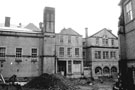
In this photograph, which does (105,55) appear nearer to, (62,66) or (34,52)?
(62,66)

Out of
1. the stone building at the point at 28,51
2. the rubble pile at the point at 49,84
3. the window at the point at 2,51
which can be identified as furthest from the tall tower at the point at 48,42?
the window at the point at 2,51

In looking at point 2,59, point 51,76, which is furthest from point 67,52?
point 2,59

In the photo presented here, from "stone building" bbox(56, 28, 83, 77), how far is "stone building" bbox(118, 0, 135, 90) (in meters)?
15.8

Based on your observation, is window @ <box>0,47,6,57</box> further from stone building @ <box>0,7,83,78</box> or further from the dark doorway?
the dark doorway

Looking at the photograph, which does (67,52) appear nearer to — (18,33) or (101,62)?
(101,62)

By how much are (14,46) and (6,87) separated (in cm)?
924

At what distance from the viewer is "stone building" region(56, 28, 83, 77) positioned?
2942 centimetres

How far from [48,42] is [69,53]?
24.5ft

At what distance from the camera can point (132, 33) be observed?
557 inches

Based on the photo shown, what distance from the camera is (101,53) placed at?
33062 millimetres

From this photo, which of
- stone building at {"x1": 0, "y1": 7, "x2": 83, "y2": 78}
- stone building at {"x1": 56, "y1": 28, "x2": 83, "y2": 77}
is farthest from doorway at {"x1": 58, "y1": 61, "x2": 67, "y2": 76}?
stone building at {"x1": 0, "y1": 7, "x2": 83, "y2": 78}

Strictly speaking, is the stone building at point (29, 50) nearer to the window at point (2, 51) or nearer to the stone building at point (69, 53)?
the window at point (2, 51)

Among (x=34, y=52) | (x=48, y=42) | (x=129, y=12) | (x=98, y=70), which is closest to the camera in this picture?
(x=129, y=12)

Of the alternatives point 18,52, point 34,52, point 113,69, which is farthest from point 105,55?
point 18,52
